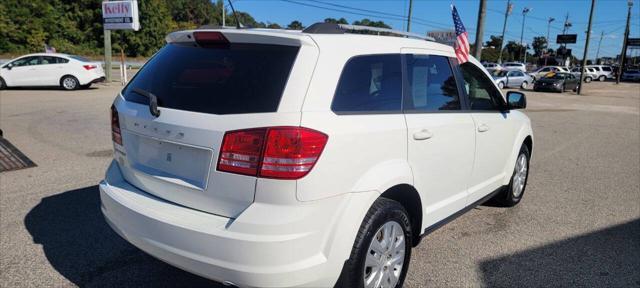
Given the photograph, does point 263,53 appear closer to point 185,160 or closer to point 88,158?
point 185,160

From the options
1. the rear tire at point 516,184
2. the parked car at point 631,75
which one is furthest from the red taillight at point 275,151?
the parked car at point 631,75

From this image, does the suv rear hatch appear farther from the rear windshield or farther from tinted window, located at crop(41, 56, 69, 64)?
tinted window, located at crop(41, 56, 69, 64)

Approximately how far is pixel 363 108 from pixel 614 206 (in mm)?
4256

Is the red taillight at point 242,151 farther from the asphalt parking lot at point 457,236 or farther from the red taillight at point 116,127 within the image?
the asphalt parking lot at point 457,236

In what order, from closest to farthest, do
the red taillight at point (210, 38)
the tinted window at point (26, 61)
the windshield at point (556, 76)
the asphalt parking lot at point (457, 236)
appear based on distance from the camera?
the red taillight at point (210, 38) → the asphalt parking lot at point (457, 236) → the tinted window at point (26, 61) → the windshield at point (556, 76)

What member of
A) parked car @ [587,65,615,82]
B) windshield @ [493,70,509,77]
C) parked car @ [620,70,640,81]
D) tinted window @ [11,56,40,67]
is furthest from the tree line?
parked car @ [620,70,640,81]

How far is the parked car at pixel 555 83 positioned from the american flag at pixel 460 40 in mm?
28530

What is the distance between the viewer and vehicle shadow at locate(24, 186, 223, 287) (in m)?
3.16

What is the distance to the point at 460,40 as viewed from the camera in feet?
14.5

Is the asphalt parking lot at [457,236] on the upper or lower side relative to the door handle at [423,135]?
lower

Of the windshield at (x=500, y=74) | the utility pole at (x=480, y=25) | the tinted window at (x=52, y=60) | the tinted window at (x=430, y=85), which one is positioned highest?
the utility pole at (x=480, y=25)

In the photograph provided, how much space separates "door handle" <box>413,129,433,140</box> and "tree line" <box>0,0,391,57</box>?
38402 mm

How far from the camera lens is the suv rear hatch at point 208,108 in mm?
2262

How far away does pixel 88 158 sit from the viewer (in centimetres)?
665
